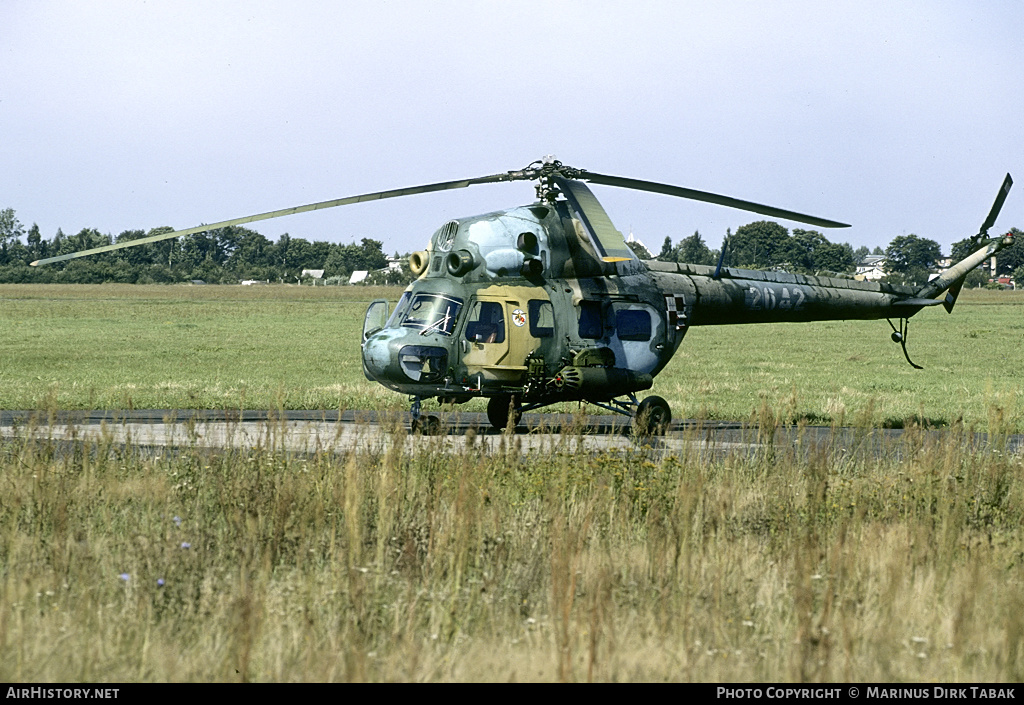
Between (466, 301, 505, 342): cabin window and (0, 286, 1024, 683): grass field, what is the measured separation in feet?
15.1

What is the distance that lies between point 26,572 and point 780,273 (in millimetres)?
14394

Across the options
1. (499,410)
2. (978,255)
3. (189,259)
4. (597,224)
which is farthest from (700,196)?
(189,259)

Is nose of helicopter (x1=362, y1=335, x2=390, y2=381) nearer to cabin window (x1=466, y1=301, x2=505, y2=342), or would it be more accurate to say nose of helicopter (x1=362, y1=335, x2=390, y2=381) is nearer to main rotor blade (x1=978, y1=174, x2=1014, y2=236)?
cabin window (x1=466, y1=301, x2=505, y2=342)

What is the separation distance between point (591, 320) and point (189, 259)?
160575mm

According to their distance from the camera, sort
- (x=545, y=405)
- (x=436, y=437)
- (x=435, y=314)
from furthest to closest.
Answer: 1. (x=545, y=405)
2. (x=435, y=314)
3. (x=436, y=437)

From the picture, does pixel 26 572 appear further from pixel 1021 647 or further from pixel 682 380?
pixel 682 380

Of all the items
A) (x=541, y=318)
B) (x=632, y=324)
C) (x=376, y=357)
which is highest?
(x=541, y=318)

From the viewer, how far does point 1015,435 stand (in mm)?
16594

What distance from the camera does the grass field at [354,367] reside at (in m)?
19.6

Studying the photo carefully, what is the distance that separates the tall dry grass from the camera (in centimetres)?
514

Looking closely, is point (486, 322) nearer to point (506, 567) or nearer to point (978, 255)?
point (506, 567)

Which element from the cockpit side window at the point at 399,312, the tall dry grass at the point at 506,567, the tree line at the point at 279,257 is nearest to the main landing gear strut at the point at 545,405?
the cockpit side window at the point at 399,312

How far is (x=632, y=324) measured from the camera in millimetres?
16047
